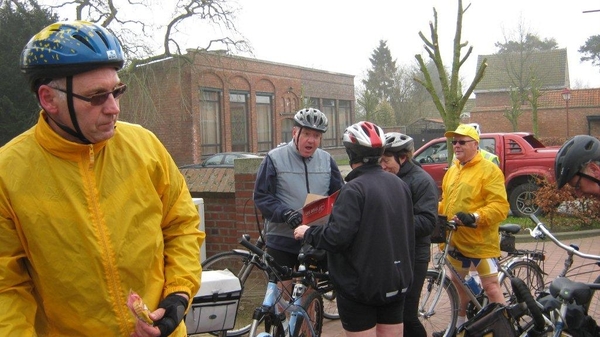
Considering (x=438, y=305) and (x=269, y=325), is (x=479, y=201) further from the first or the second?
(x=269, y=325)

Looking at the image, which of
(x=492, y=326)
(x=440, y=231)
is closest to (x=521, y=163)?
(x=440, y=231)

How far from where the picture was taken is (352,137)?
3701 millimetres

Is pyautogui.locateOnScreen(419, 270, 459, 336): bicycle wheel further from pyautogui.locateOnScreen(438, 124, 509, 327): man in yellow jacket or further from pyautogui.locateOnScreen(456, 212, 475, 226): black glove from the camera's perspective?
pyautogui.locateOnScreen(456, 212, 475, 226): black glove

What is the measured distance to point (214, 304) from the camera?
3.40 metres

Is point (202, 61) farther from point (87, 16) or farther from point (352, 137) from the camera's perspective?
point (352, 137)

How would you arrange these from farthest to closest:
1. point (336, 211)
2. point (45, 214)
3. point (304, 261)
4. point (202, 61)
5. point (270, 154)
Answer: point (202, 61) → point (270, 154) → point (304, 261) → point (336, 211) → point (45, 214)

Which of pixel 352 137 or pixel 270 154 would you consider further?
pixel 270 154

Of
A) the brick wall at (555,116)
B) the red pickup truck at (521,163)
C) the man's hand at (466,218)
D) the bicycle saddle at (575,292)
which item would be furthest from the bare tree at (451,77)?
the brick wall at (555,116)

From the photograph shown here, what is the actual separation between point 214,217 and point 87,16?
1931 centimetres

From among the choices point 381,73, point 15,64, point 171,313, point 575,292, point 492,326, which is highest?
point 381,73

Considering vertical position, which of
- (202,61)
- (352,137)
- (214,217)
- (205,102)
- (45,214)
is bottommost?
(214,217)

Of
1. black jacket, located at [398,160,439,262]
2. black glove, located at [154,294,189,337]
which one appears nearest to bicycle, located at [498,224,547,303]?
black jacket, located at [398,160,439,262]

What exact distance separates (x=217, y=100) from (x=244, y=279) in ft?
101

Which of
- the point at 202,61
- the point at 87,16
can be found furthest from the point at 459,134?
the point at 202,61
